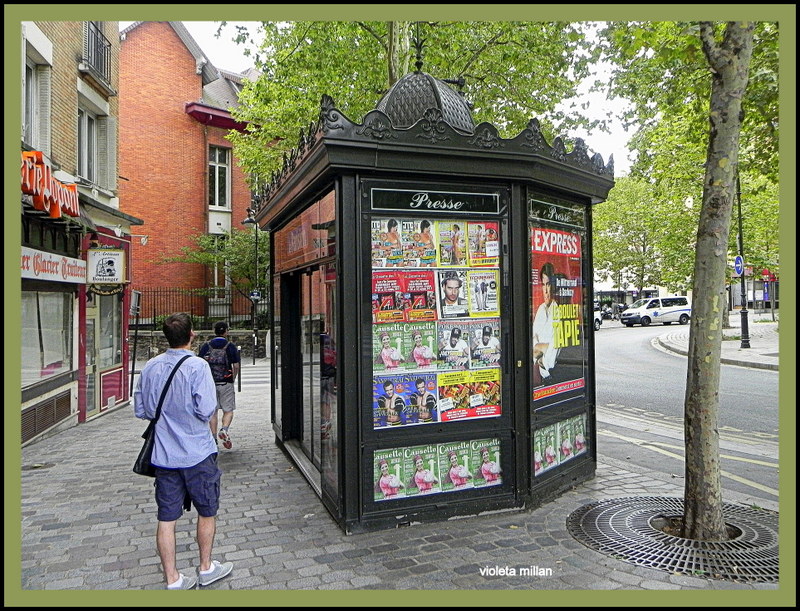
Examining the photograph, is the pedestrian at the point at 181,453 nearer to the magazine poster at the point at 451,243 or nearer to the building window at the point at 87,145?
the magazine poster at the point at 451,243

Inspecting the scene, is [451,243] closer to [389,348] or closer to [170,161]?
[389,348]

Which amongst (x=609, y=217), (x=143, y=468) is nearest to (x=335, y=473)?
(x=143, y=468)

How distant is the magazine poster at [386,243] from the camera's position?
5.03 metres

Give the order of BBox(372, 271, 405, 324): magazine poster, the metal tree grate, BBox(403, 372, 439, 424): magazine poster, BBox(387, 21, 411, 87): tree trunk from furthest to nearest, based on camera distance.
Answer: BBox(387, 21, 411, 87): tree trunk, BBox(403, 372, 439, 424): magazine poster, BBox(372, 271, 405, 324): magazine poster, the metal tree grate

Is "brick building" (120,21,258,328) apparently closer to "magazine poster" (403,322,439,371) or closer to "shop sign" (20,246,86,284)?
"shop sign" (20,246,86,284)

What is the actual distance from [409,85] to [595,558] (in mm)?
4688

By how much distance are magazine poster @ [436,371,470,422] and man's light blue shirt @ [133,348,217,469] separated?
6.61ft

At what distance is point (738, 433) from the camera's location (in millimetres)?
8828

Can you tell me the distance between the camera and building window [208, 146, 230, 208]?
2673 cm

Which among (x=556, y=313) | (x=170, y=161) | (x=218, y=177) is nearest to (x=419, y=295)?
(x=556, y=313)

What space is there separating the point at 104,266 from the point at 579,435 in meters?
8.69

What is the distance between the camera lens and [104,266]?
1073 centimetres

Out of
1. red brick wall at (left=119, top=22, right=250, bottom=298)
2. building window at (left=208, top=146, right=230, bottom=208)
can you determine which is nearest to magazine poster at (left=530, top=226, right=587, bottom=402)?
red brick wall at (left=119, top=22, right=250, bottom=298)

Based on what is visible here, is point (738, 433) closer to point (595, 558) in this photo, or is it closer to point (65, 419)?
point (595, 558)
